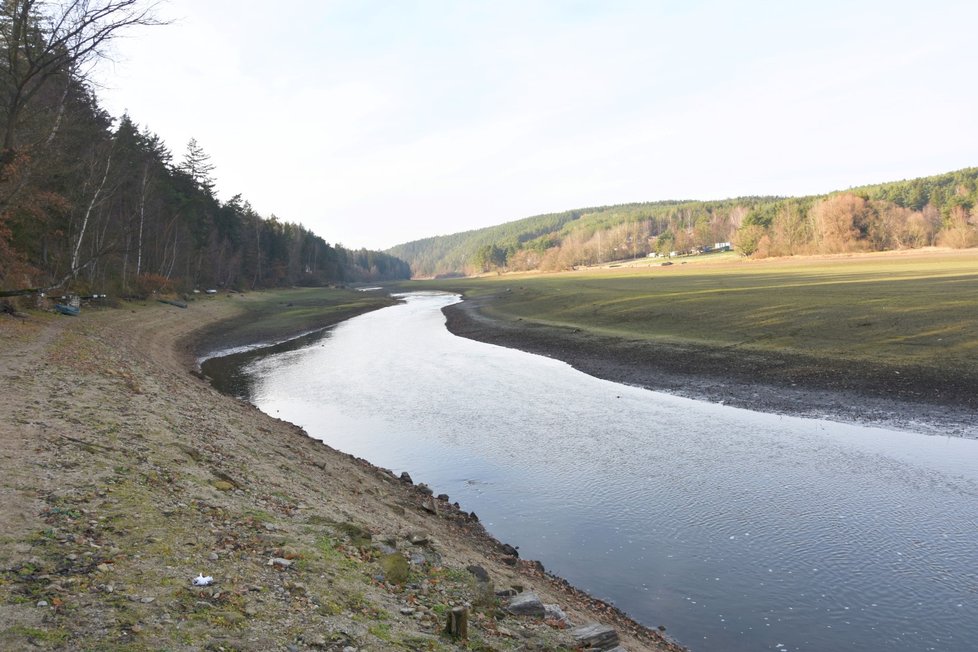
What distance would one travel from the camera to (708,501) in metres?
→ 13.7

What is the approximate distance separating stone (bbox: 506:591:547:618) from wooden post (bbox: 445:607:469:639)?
49.8 inches

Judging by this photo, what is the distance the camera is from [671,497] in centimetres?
1399

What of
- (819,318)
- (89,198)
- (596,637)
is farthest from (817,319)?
(89,198)

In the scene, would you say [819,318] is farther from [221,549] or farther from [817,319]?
[221,549]

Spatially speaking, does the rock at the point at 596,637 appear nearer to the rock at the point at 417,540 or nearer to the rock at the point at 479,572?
the rock at the point at 479,572

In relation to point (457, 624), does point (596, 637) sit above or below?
below

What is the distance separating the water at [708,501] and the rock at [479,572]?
230 cm

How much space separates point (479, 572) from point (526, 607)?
1.13 meters

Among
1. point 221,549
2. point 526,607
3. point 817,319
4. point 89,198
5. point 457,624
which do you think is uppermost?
point 89,198

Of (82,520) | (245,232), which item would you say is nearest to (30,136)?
(82,520)

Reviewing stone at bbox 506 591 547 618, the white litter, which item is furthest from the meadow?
the white litter

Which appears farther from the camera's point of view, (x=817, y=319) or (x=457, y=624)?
(x=817, y=319)

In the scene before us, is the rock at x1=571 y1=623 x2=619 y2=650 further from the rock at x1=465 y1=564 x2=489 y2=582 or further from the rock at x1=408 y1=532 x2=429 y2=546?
the rock at x1=408 y1=532 x2=429 y2=546

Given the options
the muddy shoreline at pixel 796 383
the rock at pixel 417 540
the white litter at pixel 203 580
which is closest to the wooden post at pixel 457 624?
the white litter at pixel 203 580
